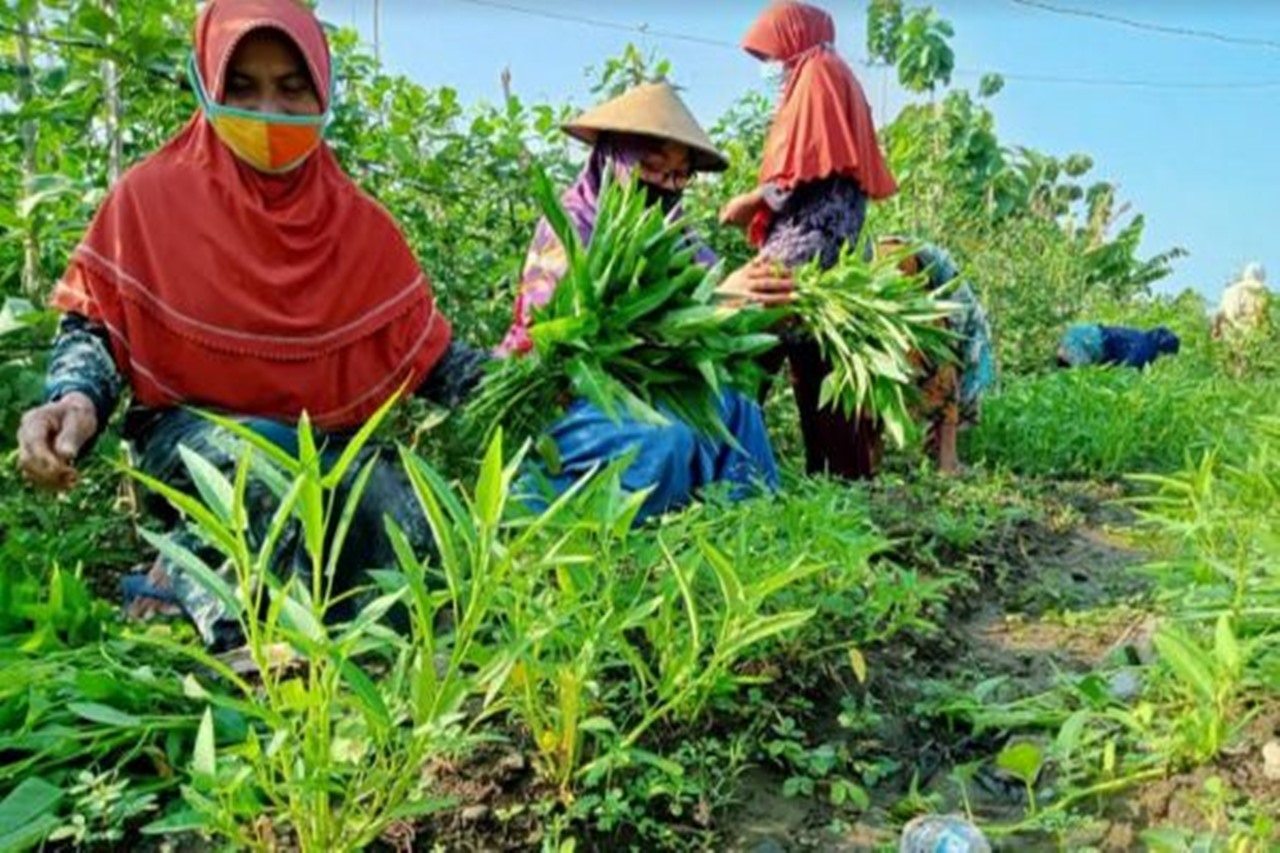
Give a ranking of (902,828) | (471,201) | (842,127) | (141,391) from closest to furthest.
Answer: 1. (902,828)
2. (141,391)
3. (842,127)
4. (471,201)

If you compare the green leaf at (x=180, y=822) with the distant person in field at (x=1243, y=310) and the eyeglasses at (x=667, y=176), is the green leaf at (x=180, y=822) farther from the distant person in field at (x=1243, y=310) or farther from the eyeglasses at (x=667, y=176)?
the distant person in field at (x=1243, y=310)

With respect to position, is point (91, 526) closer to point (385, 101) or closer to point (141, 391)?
point (141, 391)

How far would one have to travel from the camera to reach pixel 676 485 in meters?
2.73

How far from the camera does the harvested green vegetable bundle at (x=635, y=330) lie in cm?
194

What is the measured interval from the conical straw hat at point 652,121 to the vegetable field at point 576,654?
794mm

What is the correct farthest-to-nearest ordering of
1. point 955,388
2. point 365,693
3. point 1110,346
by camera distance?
point 1110,346 → point 955,388 → point 365,693

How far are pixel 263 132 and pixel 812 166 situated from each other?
1.81 metres

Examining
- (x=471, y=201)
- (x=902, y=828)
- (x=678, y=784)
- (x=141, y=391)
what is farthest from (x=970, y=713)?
(x=471, y=201)

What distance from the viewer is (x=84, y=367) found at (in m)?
2.07

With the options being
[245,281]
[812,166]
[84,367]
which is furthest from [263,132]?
[812,166]

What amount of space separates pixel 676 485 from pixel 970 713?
39.7 inches

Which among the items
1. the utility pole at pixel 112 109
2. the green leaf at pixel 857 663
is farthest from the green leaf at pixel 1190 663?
the utility pole at pixel 112 109

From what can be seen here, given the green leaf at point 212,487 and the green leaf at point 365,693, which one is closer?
the green leaf at point 365,693

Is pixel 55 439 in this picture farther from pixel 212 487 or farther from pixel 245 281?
pixel 212 487
